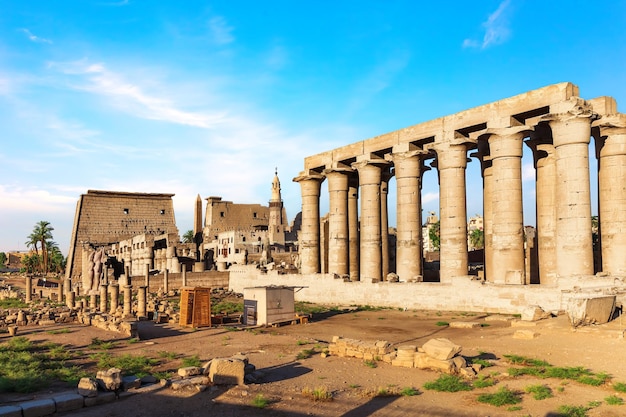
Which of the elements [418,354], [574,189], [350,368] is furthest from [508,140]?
[350,368]

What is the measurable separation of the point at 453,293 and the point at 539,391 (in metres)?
15.5

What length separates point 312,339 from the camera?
712 inches

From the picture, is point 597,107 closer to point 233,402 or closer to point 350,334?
point 350,334

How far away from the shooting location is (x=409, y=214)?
29.8 meters

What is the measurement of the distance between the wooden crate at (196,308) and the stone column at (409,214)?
12354mm

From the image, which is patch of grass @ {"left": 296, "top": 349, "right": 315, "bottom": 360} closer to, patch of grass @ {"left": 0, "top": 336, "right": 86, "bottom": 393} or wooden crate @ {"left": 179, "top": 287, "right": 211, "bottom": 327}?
patch of grass @ {"left": 0, "top": 336, "right": 86, "bottom": 393}

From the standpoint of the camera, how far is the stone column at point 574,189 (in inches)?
872

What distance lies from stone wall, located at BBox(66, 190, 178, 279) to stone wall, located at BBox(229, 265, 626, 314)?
167 feet

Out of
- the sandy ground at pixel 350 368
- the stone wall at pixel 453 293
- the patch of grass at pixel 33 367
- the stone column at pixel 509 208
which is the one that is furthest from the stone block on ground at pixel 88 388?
the stone column at pixel 509 208

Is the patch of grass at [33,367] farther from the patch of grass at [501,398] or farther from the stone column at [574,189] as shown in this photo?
the stone column at [574,189]

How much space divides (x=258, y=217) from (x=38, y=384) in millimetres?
89251

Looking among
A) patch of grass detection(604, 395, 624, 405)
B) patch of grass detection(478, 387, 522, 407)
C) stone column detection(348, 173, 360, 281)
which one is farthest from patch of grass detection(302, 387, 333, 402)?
stone column detection(348, 173, 360, 281)

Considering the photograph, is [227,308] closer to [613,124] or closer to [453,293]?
[453,293]

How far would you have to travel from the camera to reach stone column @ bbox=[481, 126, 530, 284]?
2458cm
